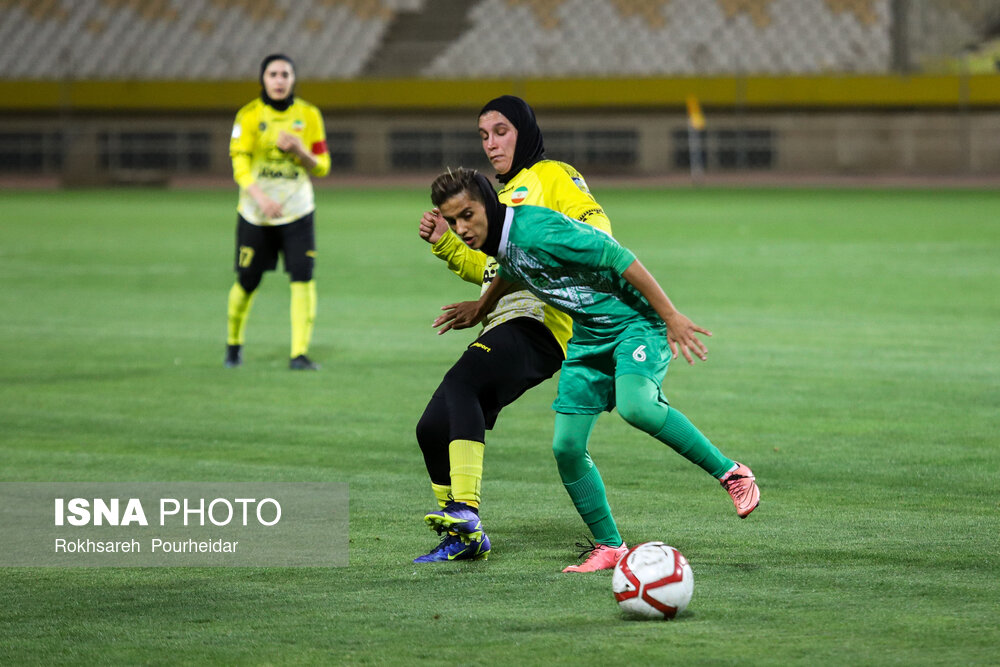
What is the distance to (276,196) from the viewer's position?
12.2 meters

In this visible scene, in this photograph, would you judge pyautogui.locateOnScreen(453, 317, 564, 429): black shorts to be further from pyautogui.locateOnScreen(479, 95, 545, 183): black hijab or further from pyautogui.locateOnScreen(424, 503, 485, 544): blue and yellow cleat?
pyautogui.locateOnScreen(479, 95, 545, 183): black hijab

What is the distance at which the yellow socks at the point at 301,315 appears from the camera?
467 inches

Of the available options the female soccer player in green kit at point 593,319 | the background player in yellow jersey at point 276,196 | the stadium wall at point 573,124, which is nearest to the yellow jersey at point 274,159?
the background player in yellow jersey at point 276,196

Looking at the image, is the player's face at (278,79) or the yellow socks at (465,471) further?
the player's face at (278,79)

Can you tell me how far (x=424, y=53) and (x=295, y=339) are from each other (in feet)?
158

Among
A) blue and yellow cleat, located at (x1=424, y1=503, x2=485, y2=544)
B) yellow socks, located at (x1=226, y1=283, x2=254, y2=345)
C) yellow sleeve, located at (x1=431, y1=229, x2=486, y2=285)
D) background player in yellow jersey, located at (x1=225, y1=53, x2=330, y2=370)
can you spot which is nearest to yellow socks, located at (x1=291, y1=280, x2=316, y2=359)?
background player in yellow jersey, located at (x1=225, y1=53, x2=330, y2=370)

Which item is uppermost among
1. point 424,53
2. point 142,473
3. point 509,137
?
point 424,53

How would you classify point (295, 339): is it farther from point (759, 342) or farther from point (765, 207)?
point (765, 207)

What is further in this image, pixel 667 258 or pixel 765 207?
pixel 765 207

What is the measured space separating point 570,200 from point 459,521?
152cm

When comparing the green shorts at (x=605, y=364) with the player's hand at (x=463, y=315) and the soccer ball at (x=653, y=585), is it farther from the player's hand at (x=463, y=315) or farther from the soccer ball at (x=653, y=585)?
the soccer ball at (x=653, y=585)

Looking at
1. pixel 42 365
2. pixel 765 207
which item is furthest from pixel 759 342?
pixel 765 207

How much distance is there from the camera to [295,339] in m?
11.9

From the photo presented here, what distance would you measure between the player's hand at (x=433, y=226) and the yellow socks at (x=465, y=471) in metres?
0.91
